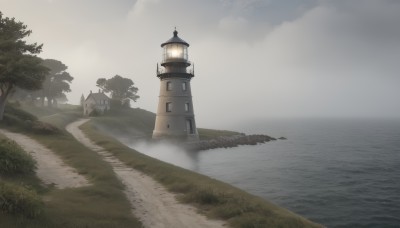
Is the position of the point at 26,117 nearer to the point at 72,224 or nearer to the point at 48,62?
the point at 72,224

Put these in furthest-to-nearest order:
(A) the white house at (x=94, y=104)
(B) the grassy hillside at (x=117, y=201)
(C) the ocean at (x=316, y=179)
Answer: (A) the white house at (x=94, y=104), (C) the ocean at (x=316, y=179), (B) the grassy hillside at (x=117, y=201)

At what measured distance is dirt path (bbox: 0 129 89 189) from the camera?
16641 mm

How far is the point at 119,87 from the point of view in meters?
108

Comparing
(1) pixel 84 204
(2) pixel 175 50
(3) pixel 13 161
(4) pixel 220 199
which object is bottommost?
(4) pixel 220 199

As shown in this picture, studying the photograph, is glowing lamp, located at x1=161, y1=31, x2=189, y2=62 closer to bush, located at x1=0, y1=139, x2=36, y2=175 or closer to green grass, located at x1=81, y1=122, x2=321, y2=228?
green grass, located at x1=81, y1=122, x2=321, y2=228

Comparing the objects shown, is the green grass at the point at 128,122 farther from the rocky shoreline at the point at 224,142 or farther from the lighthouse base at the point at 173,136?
the rocky shoreline at the point at 224,142

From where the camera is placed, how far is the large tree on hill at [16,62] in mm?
32688

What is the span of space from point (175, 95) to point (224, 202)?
130 ft

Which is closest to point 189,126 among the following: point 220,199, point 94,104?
point 94,104

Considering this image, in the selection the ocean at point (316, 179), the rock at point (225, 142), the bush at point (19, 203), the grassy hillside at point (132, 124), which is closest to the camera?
the bush at point (19, 203)

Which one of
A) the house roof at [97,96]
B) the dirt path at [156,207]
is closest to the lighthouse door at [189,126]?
the dirt path at [156,207]

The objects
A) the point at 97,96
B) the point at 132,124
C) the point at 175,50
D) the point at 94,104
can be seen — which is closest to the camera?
the point at 175,50

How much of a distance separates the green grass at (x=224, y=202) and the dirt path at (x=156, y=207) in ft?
1.88

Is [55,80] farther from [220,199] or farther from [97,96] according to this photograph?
[220,199]
